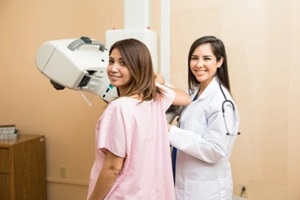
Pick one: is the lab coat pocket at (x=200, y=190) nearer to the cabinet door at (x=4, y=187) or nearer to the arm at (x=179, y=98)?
the arm at (x=179, y=98)

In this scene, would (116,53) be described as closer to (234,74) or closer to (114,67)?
(114,67)

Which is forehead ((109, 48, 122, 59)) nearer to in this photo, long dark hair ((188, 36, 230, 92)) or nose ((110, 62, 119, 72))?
nose ((110, 62, 119, 72))

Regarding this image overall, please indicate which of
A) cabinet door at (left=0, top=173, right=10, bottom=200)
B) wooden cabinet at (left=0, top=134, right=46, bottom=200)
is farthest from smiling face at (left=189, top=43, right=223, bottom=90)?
cabinet door at (left=0, top=173, right=10, bottom=200)

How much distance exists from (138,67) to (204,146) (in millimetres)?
444

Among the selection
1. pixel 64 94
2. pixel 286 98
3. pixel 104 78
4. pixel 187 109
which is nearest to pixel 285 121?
pixel 286 98

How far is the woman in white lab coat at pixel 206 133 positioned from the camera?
50.4 inches

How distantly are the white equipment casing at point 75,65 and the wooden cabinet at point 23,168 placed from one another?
4.23ft

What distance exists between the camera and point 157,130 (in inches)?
45.8

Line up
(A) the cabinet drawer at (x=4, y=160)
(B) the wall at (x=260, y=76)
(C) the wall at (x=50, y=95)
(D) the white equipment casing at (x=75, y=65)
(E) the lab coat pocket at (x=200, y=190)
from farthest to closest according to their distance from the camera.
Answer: (C) the wall at (x=50, y=95)
(A) the cabinet drawer at (x=4, y=160)
(B) the wall at (x=260, y=76)
(E) the lab coat pocket at (x=200, y=190)
(D) the white equipment casing at (x=75, y=65)

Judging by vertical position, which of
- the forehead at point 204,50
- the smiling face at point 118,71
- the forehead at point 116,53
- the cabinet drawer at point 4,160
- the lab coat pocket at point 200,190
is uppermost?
the forehead at point 204,50

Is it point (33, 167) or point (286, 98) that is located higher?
point (286, 98)

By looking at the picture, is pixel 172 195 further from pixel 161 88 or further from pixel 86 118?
pixel 86 118

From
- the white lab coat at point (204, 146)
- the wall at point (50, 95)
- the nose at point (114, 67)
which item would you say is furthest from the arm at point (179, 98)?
the wall at point (50, 95)

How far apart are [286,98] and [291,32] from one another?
440mm
